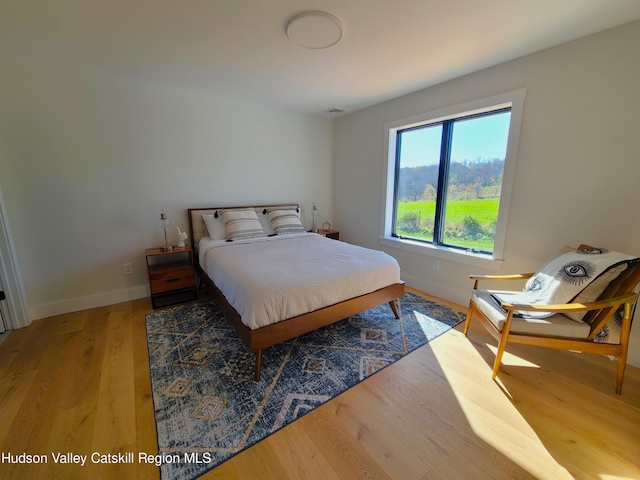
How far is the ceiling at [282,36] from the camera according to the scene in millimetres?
1647

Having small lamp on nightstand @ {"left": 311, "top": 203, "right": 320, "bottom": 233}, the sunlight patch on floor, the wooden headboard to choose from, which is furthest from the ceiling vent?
the sunlight patch on floor

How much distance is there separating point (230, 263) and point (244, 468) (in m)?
1.45

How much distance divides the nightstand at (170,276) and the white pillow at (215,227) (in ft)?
→ 1.07

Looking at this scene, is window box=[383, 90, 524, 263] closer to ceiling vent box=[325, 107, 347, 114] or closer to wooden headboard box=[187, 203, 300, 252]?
ceiling vent box=[325, 107, 347, 114]

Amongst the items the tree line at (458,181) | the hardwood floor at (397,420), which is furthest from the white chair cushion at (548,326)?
the tree line at (458,181)

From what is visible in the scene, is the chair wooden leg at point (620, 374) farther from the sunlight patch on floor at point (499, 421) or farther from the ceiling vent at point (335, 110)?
the ceiling vent at point (335, 110)

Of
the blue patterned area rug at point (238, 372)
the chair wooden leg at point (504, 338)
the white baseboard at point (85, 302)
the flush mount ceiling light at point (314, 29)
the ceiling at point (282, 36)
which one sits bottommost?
the blue patterned area rug at point (238, 372)

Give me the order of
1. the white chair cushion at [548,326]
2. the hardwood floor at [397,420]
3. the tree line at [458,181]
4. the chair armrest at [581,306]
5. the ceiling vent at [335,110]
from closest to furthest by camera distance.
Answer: the hardwood floor at [397,420]
the chair armrest at [581,306]
the white chair cushion at [548,326]
the tree line at [458,181]
the ceiling vent at [335,110]

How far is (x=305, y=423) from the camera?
1.47 meters

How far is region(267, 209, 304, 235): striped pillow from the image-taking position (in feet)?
11.8

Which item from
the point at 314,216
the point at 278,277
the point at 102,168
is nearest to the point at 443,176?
the point at 314,216

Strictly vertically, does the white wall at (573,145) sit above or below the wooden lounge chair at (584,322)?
above

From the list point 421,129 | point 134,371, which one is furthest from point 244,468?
point 421,129

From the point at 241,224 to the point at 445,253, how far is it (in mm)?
2472
